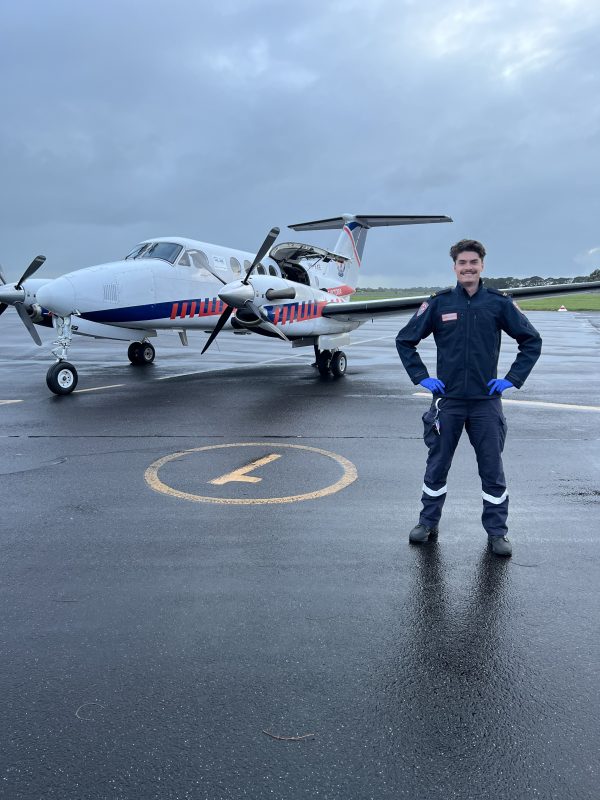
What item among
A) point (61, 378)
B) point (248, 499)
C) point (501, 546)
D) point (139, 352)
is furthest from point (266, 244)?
point (501, 546)

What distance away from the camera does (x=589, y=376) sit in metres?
14.3

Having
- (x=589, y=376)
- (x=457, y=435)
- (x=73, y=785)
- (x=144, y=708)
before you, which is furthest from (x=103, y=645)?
(x=589, y=376)

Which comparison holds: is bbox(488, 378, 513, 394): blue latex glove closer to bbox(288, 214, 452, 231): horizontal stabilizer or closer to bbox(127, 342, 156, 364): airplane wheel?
bbox(127, 342, 156, 364): airplane wheel

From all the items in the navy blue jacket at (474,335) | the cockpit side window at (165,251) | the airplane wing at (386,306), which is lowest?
the navy blue jacket at (474,335)

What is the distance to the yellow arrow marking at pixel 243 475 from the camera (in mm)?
6051

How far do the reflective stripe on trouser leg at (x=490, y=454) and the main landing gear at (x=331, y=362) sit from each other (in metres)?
10.1

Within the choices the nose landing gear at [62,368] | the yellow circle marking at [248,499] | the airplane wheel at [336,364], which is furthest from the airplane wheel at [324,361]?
the yellow circle marking at [248,499]

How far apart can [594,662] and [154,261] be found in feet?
40.1

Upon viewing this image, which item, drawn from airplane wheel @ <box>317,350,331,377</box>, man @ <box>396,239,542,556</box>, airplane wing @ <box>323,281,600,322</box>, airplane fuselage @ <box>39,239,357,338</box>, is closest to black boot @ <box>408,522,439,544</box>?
man @ <box>396,239,542,556</box>

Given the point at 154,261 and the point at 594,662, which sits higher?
the point at 154,261

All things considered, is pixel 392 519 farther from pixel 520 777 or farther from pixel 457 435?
pixel 520 777

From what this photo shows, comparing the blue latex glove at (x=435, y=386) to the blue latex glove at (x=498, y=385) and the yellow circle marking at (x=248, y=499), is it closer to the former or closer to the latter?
the blue latex glove at (x=498, y=385)

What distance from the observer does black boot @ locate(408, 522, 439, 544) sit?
4.46m

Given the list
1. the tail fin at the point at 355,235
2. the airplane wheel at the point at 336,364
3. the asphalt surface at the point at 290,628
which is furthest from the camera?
the tail fin at the point at 355,235
